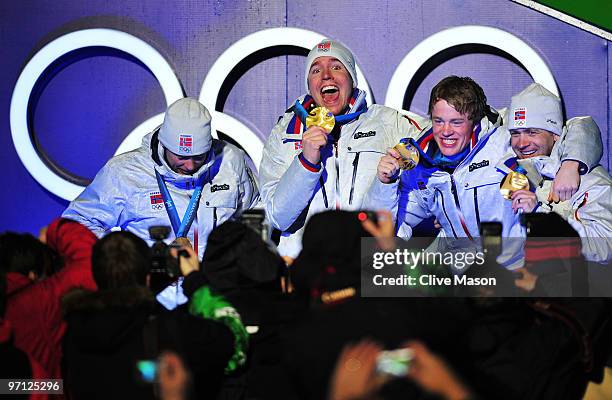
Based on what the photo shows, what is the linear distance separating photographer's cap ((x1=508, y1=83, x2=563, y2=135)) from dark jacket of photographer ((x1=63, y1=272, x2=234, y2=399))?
8.13 ft

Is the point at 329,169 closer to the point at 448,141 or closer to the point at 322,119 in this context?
the point at 322,119

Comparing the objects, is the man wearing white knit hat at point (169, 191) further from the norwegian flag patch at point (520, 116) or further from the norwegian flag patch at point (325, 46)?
the norwegian flag patch at point (520, 116)

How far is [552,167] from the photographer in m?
5.61

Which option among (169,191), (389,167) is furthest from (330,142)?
(169,191)

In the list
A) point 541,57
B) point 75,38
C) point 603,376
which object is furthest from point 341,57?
point 603,376

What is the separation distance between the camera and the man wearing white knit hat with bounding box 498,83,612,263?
17.5 feet

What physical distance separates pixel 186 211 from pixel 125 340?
243 cm

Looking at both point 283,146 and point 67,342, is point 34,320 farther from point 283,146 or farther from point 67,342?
point 283,146

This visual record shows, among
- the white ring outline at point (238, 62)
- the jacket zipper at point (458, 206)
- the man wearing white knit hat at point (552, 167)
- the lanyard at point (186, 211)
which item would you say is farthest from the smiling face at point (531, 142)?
the lanyard at point (186, 211)

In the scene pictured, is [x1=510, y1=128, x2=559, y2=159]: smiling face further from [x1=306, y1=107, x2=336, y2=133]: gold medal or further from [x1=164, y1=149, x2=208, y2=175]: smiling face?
[x1=164, y1=149, x2=208, y2=175]: smiling face

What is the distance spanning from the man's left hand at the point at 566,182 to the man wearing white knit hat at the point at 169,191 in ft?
6.89

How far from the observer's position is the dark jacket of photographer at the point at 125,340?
3.92 m

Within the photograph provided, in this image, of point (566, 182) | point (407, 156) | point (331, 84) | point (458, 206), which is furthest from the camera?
point (331, 84)

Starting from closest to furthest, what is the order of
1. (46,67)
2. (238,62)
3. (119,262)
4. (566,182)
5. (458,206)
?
(119,262) < (566,182) < (458,206) < (238,62) < (46,67)
